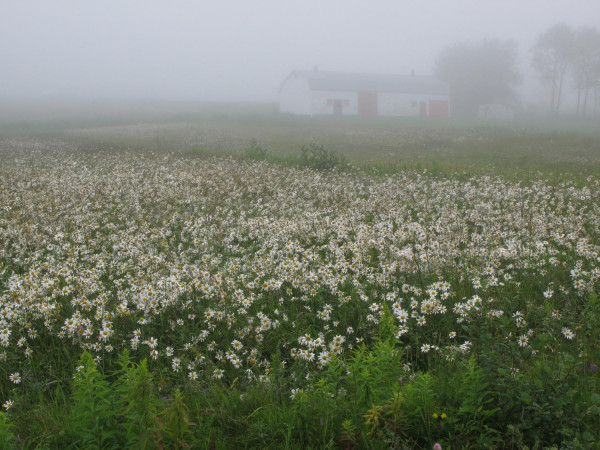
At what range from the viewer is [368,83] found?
59812 mm

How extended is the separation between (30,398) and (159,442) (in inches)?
71.2

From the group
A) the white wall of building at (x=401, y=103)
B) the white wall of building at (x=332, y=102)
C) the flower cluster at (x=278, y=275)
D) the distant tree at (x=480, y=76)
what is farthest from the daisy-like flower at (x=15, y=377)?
the distant tree at (x=480, y=76)

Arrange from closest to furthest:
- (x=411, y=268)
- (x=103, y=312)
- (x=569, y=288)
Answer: (x=103, y=312), (x=569, y=288), (x=411, y=268)

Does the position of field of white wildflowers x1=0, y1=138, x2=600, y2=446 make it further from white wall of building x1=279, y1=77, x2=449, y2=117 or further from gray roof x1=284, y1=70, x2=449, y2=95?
gray roof x1=284, y1=70, x2=449, y2=95

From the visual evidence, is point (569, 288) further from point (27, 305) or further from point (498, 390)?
point (27, 305)

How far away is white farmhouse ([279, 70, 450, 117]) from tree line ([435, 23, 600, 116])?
9757 mm

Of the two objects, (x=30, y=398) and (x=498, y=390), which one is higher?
(x=498, y=390)

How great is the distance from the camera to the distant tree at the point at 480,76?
70.9 m

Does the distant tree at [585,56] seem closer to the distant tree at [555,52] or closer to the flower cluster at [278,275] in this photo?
the distant tree at [555,52]

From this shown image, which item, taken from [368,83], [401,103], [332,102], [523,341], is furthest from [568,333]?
[368,83]

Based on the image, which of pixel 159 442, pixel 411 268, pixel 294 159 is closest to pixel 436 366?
pixel 411 268

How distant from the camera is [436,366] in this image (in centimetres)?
361

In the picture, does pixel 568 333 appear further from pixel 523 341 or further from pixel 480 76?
pixel 480 76

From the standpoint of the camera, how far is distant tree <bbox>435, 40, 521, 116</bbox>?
7088 centimetres
